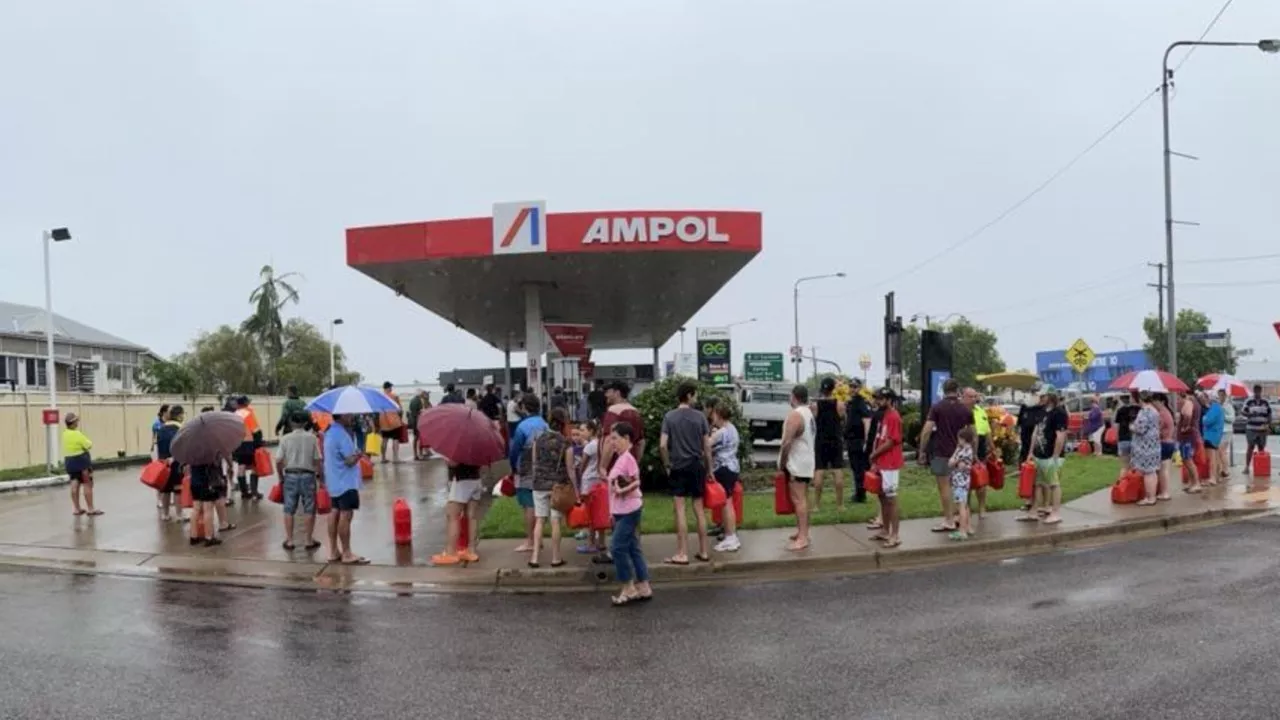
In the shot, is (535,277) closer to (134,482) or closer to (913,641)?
(134,482)

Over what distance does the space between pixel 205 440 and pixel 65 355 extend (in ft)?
132

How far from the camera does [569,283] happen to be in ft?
72.4

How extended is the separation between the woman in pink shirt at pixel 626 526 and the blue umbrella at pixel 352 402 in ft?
10.1

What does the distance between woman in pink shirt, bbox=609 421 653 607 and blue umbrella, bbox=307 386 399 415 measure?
121 inches

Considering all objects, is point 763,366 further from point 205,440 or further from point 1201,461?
point 205,440

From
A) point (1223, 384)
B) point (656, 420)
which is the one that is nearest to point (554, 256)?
point (656, 420)

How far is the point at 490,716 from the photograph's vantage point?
4977 mm

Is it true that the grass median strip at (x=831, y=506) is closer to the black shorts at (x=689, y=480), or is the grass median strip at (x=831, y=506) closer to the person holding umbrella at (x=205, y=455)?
the black shorts at (x=689, y=480)

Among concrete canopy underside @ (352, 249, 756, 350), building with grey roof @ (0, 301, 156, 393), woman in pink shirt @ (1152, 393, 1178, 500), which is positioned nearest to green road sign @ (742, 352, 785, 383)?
concrete canopy underside @ (352, 249, 756, 350)

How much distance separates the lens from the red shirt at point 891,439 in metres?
9.60

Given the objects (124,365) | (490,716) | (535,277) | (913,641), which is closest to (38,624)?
(490,716)

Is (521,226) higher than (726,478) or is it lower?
higher

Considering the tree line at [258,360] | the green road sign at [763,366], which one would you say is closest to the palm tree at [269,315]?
the tree line at [258,360]

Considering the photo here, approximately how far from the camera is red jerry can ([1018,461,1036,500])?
36.7 ft
